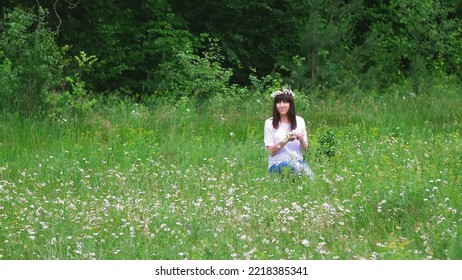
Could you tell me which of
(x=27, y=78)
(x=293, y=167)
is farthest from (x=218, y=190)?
(x=27, y=78)

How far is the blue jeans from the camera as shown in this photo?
918 cm

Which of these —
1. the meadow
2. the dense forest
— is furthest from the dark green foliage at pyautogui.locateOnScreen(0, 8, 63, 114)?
the meadow

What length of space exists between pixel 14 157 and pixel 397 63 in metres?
17.3

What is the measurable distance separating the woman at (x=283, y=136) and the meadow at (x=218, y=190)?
23 cm

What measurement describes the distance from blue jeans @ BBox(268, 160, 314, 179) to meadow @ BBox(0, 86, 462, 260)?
145 millimetres

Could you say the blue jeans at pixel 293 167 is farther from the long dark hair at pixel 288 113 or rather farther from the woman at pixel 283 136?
the long dark hair at pixel 288 113

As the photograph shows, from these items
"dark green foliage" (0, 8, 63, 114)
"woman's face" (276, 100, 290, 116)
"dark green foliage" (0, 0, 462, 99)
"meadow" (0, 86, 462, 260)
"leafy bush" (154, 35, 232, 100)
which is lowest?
"meadow" (0, 86, 462, 260)

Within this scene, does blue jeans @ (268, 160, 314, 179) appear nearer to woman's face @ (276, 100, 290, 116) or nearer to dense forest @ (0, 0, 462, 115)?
woman's face @ (276, 100, 290, 116)

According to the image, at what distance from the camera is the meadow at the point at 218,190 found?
627 centimetres

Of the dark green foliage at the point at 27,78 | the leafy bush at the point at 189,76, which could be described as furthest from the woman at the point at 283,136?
the leafy bush at the point at 189,76

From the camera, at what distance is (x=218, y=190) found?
858 centimetres

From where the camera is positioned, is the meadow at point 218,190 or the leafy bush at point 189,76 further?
the leafy bush at point 189,76

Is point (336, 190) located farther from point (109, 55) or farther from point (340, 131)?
point (109, 55)

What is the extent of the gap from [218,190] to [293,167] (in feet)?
3.77
